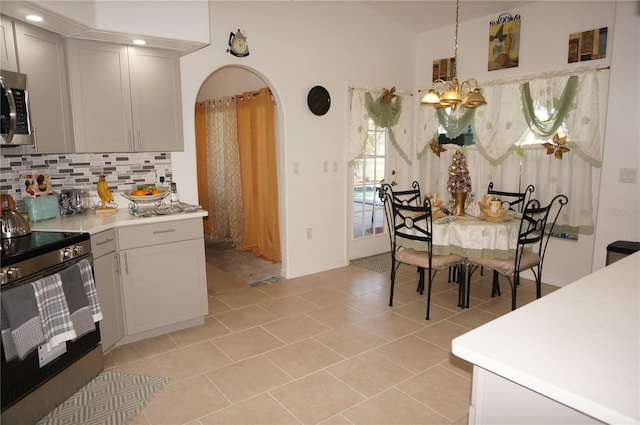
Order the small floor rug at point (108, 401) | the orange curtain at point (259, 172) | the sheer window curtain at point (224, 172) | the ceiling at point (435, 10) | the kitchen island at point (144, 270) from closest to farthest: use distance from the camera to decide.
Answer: the small floor rug at point (108, 401) < the kitchen island at point (144, 270) < the ceiling at point (435, 10) < the orange curtain at point (259, 172) < the sheer window curtain at point (224, 172)

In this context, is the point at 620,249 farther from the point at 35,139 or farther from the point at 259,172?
the point at 35,139

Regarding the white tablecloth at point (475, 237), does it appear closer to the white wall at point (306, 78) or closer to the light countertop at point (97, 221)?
the white wall at point (306, 78)

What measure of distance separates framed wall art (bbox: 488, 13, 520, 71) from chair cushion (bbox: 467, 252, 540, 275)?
215 centimetres

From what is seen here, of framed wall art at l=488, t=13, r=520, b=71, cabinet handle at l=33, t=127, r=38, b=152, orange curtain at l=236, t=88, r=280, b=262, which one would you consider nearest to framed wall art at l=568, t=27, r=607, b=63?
framed wall art at l=488, t=13, r=520, b=71

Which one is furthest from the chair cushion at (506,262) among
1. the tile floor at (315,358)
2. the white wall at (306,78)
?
the white wall at (306,78)

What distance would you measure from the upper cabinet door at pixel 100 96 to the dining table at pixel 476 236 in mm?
2512

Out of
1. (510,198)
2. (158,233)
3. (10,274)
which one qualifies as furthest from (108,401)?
(510,198)

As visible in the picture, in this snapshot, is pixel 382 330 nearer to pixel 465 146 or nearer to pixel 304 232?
pixel 304 232

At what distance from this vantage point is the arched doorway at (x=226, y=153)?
5.10 meters

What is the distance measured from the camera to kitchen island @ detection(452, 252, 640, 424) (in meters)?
0.87

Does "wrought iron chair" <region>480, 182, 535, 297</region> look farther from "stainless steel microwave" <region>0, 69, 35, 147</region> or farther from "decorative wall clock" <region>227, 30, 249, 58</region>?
"stainless steel microwave" <region>0, 69, 35, 147</region>

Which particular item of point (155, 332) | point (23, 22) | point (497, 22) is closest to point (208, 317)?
point (155, 332)

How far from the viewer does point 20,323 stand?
76.6 inches

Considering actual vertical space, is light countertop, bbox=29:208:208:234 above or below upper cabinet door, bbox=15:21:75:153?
below
